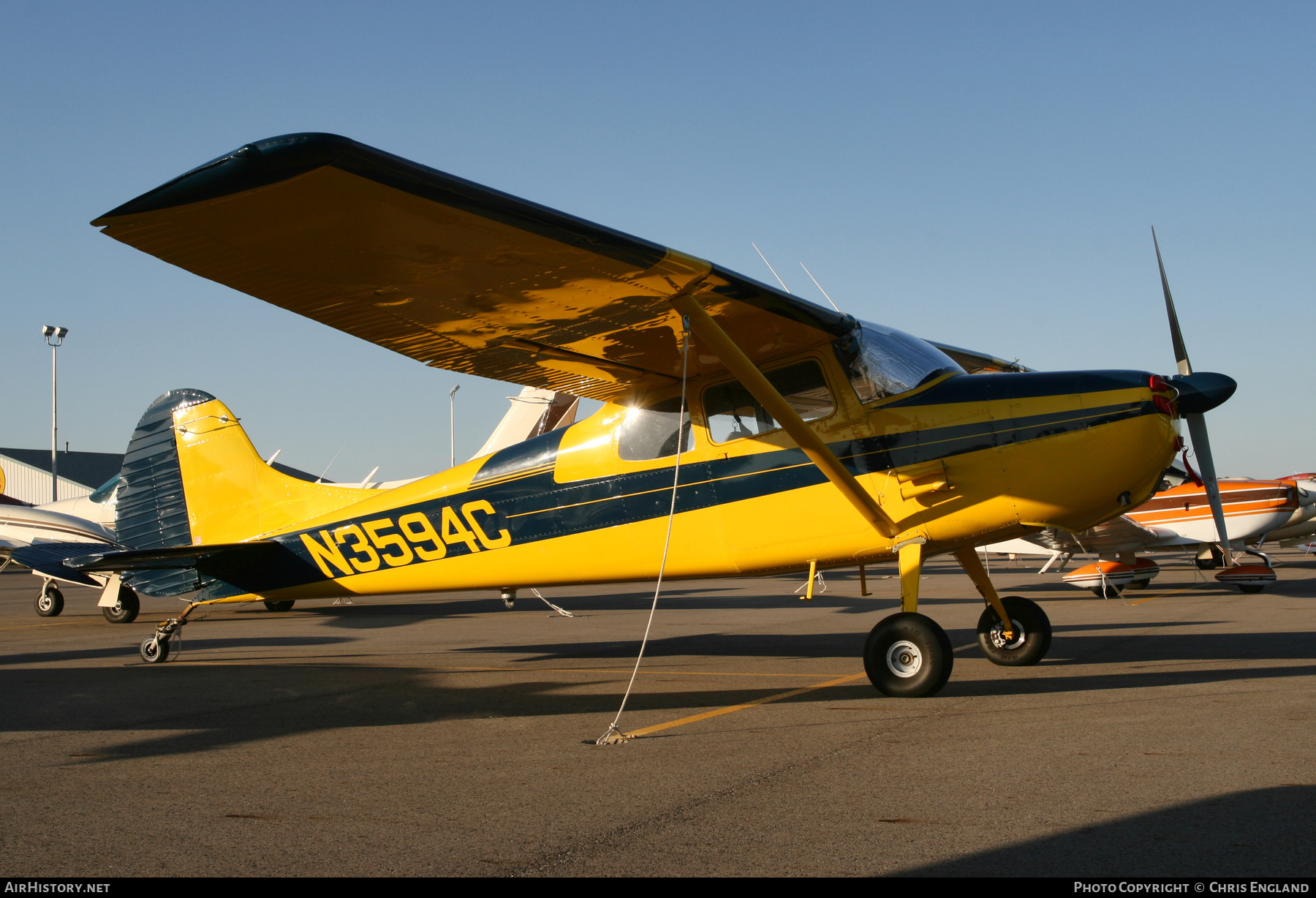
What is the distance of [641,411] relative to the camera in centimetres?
717

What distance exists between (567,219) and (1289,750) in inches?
176

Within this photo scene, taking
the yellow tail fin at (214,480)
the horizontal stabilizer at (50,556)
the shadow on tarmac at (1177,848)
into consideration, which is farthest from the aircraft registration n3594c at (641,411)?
the horizontal stabilizer at (50,556)

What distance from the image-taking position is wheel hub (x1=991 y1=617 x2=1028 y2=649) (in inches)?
293

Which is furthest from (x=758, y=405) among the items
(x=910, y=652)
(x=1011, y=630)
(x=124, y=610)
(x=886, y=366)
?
(x=124, y=610)

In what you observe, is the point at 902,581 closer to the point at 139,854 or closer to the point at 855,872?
the point at 855,872

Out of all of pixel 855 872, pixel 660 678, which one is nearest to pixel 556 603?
pixel 660 678

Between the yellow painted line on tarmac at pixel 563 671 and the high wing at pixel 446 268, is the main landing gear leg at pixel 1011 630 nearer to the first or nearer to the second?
the yellow painted line on tarmac at pixel 563 671

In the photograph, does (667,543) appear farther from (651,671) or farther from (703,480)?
(651,671)

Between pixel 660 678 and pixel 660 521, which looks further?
pixel 660 678

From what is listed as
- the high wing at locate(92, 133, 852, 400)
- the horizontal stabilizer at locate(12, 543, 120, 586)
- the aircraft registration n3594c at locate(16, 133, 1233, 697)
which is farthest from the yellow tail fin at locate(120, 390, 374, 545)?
the horizontal stabilizer at locate(12, 543, 120, 586)

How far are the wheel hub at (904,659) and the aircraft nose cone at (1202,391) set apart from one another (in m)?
2.48

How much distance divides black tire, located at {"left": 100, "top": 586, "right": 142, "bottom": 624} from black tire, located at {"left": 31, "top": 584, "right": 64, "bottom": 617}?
1.83 metres

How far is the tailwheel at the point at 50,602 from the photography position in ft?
51.9

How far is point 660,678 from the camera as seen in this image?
7426 mm
